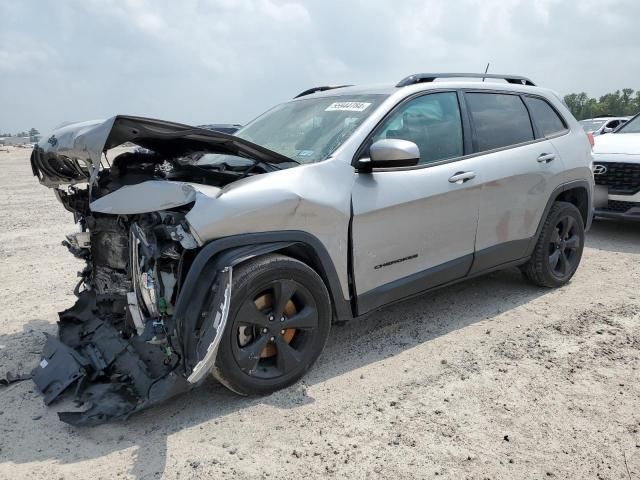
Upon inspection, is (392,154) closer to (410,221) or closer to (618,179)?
(410,221)

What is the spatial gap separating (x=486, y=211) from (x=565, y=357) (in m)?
1.20

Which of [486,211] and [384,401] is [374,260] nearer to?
[384,401]

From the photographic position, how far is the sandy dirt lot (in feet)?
8.50

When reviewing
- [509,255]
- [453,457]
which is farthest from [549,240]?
[453,457]

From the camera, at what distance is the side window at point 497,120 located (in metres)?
4.23

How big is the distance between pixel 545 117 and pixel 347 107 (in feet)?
6.94

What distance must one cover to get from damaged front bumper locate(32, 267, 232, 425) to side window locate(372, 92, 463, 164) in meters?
1.68

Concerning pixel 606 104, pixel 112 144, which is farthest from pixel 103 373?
pixel 606 104

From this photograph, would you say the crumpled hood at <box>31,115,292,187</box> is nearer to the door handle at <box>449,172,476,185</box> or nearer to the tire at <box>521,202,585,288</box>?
the door handle at <box>449,172,476,185</box>

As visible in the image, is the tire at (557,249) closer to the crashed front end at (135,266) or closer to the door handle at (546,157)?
the door handle at (546,157)

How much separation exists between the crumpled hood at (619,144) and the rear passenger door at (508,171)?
127 inches

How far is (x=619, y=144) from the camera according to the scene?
757cm

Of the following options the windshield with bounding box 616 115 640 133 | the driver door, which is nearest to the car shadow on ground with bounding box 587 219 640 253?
the windshield with bounding box 616 115 640 133

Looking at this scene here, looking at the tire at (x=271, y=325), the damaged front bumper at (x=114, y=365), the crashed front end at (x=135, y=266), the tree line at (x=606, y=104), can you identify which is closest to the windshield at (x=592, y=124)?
the crashed front end at (x=135, y=266)
